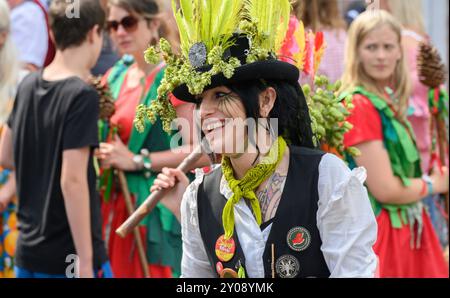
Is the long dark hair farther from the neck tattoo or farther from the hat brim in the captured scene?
the neck tattoo

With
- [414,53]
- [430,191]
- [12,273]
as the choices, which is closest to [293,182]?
[430,191]

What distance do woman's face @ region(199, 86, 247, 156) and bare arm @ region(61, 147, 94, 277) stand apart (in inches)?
62.7

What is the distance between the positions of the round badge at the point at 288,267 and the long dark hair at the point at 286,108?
390 millimetres

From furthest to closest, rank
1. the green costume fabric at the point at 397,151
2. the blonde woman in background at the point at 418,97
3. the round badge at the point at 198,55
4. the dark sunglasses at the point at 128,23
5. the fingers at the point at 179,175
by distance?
the blonde woman in background at the point at 418,97 < the dark sunglasses at the point at 128,23 < the green costume fabric at the point at 397,151 < the fingers at the point at 179,175 < the round badge at the point at 198,55

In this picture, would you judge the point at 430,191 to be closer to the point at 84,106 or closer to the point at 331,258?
the point at 84,106

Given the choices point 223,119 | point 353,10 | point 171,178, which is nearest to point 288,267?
→ point 223,119

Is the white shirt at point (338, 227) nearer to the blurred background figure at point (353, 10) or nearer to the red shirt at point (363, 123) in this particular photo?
the red shirt at point (363, 123)

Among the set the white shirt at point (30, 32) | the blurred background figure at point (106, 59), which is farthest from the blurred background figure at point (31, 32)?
the blurred background figure at point (106, 59)

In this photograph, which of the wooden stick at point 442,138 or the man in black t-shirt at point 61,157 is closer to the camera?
the man in black t-shirt at point 61,157

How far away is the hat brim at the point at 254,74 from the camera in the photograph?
270 cm

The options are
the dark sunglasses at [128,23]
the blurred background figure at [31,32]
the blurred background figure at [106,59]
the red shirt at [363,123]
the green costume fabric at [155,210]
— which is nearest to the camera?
the red shirt at [363,123]

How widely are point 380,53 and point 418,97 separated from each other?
2.62ft

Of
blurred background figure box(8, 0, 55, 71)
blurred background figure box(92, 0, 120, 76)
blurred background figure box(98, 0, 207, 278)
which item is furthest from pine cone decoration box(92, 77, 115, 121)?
blurred background figure box(92, 0, 120, 76)

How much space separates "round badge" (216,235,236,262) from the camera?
282cm
